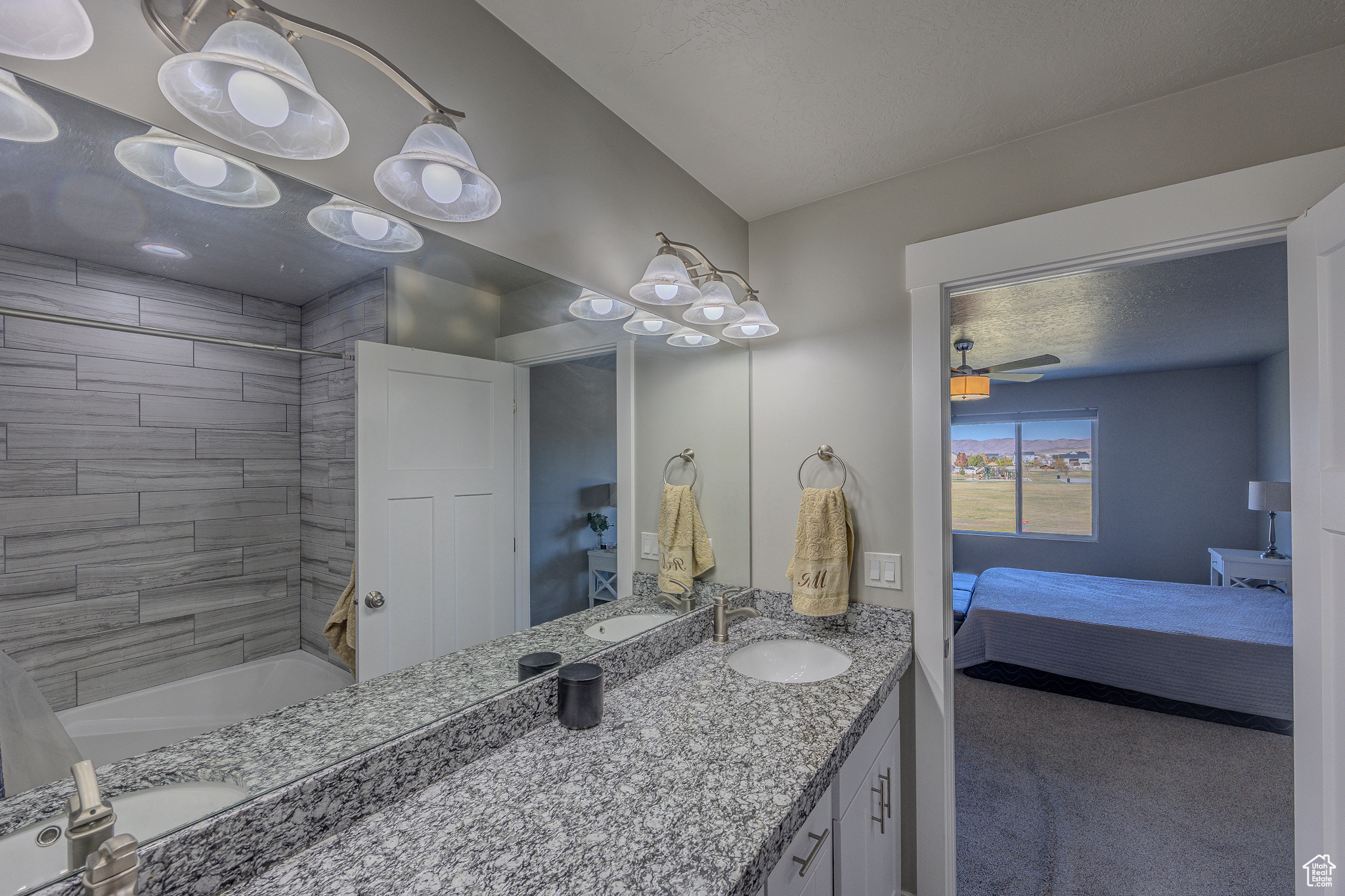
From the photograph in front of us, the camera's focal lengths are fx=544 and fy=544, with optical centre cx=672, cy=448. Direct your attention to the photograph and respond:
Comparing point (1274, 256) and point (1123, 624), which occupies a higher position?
point (1274, 256)

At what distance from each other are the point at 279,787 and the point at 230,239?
775mm

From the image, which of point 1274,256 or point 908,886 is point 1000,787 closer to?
point 908,886

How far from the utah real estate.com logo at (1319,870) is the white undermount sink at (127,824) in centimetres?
202

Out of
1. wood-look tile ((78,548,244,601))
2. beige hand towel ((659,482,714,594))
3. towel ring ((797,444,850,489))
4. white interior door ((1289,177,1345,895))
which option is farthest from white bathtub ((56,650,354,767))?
white interior door ((1289,177,1345,895))

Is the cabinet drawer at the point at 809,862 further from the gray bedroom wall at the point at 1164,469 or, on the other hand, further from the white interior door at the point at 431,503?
the gray bedroom wall at the point at 1164,469

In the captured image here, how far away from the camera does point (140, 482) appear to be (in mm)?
666

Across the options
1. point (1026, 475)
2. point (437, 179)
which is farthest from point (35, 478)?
point (1026, 475)

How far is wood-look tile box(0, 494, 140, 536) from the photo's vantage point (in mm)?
582

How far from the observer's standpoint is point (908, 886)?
1.69 meters

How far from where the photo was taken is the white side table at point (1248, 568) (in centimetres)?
407

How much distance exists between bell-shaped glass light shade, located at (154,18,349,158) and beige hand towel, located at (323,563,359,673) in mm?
643

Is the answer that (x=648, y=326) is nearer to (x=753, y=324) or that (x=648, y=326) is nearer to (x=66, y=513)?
(x=753, y=324)

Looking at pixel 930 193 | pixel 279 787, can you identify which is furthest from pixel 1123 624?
pixel 279 787

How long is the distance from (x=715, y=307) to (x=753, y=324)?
0.60 feet
